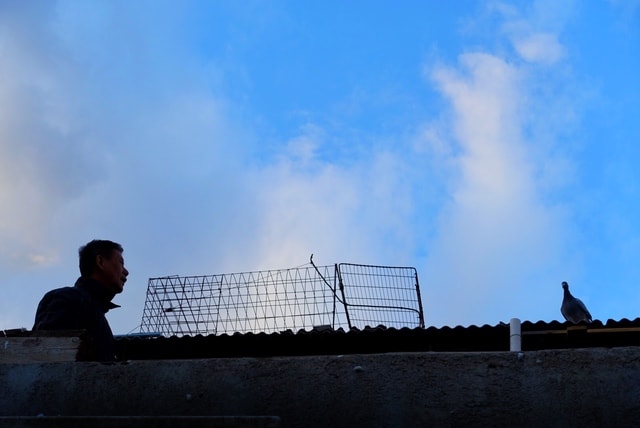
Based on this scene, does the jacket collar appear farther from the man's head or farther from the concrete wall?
the concrete wall

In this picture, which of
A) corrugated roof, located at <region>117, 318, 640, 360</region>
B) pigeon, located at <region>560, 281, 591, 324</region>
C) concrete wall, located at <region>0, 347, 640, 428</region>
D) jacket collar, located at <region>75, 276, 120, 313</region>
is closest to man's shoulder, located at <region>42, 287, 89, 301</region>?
jacket collar, located at <region>75, 276, 120, 313</region>

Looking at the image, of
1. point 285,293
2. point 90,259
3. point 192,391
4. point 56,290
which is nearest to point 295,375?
point 192,391

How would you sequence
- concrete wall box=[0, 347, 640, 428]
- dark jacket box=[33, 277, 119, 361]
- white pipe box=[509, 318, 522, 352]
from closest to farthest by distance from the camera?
concrete wall box=[0, 347, 640, 428]
dark jacket box=[33, 277, 119, 361]
white pipe box=[509, 318, 522, 352]

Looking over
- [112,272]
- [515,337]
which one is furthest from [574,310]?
[112,272]

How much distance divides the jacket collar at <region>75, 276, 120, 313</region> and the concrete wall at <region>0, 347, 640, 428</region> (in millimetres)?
1135

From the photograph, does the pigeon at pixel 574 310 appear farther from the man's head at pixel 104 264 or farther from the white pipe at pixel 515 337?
the man's head at pixel 104 264

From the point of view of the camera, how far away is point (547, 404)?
7.75 feet

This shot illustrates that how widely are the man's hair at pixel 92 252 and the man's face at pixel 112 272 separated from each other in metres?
0.03

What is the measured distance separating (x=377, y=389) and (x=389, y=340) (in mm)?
4143

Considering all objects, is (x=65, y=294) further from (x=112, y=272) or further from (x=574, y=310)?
(x=574, y=310)

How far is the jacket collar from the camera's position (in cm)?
384

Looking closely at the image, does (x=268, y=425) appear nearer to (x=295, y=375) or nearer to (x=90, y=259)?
(x=295, y=375)

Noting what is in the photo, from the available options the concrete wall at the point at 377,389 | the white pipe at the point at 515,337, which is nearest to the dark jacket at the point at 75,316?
the concrete wall at the point at 377,389

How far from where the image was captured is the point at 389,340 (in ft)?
21.5
